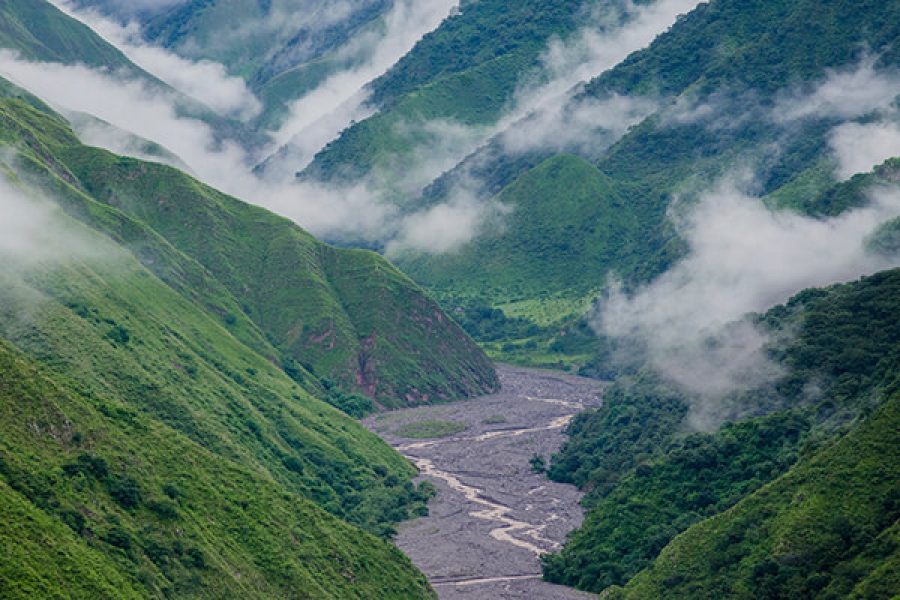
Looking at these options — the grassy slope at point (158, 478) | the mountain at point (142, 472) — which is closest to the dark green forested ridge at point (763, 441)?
the grassy slope at point (158, 478)

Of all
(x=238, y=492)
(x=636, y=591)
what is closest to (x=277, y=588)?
(x=238, y=492)

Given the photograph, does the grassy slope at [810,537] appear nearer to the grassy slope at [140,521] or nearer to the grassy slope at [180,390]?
the grassy slope at [140,521]

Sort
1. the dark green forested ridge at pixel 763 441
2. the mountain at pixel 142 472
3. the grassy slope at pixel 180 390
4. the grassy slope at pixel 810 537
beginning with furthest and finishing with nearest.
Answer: the grassy slope at pixel 180 390 < the dark green forested ridge at pixel 763 441 < the grassy slope at pixel 810 537 < the mountain at pixel 142 472

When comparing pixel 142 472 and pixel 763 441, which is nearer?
pixel 142 472

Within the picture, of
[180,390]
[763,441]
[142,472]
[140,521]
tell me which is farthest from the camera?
[180,390]

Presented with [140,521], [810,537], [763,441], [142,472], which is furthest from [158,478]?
[763,441]

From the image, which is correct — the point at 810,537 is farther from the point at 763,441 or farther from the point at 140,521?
the point at 140,521

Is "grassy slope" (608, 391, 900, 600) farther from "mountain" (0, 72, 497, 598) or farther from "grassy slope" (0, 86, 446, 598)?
"grassy slope" (0, 86, 446, 598)

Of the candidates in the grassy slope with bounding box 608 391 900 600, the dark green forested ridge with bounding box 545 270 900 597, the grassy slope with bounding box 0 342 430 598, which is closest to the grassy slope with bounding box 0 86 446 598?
the grassy slope with bounding box 0 342 430 598

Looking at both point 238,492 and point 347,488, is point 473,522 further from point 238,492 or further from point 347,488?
point 238,492
